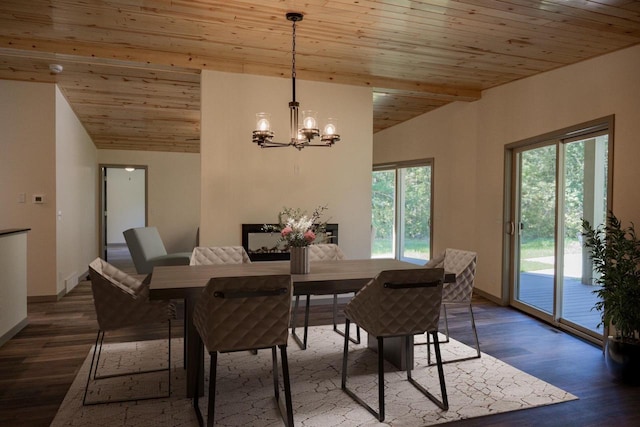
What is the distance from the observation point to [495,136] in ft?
18.2

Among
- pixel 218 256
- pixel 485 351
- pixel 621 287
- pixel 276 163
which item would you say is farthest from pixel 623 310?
pixel 276 163

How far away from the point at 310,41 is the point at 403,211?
419 centimetres

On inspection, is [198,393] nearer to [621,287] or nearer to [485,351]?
[485,351]

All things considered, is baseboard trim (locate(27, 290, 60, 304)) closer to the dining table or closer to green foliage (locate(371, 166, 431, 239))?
the dining table

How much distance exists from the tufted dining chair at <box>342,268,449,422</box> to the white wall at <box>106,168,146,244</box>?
38.7 ft

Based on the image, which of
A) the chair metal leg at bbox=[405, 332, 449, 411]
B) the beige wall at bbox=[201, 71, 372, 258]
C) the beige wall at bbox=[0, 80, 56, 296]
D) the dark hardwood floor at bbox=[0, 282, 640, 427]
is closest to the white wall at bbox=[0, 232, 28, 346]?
the dark hardwood floor at bbox=[0, 282, 640, 427]

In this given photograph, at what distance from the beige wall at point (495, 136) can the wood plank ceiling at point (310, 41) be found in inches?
7.6

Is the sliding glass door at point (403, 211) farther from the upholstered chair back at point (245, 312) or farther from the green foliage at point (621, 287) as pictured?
the upholstered chair back at point (245, 312)

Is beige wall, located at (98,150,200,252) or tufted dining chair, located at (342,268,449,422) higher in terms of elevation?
beige wall, located at (98,150,200,252)

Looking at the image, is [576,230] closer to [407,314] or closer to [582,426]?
[582,426]

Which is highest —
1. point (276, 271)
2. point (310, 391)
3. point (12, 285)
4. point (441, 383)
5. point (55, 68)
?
point (55, 68)

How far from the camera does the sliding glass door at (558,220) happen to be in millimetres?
4191

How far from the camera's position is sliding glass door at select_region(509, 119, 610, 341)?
419 centimetres

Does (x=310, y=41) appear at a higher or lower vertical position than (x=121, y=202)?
higher
